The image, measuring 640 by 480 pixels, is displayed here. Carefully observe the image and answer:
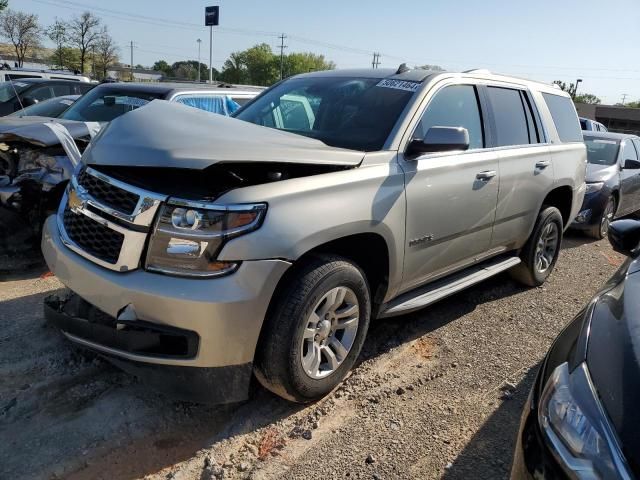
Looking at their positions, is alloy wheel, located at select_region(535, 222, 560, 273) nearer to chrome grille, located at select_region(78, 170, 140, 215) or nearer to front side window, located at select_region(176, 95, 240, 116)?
front side window, located at select_region(176, 95, 240, 116)

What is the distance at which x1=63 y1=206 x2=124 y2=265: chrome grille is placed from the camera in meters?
Result: 2.56

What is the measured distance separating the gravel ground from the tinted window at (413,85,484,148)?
1.56m

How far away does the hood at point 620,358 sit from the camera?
4.80 ft

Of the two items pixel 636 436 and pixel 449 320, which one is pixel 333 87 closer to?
pixel 449 320

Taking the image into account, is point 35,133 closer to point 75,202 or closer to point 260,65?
point 75,202

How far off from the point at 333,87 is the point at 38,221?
3005 millimetres

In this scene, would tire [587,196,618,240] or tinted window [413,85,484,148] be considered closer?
tinted window [413,85,484,148]

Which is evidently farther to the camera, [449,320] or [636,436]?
[449,320]

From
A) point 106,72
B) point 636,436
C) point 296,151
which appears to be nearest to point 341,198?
point 296,151

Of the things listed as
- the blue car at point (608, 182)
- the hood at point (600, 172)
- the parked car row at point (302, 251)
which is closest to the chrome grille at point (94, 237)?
the parked car row at point (302, 251)

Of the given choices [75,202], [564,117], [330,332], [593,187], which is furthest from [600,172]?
[75,202]

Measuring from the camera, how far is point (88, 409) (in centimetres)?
286

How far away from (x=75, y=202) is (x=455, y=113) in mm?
2649

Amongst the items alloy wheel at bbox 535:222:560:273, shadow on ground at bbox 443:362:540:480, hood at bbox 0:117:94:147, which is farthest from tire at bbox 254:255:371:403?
hood at bbox 0:117:94:147
